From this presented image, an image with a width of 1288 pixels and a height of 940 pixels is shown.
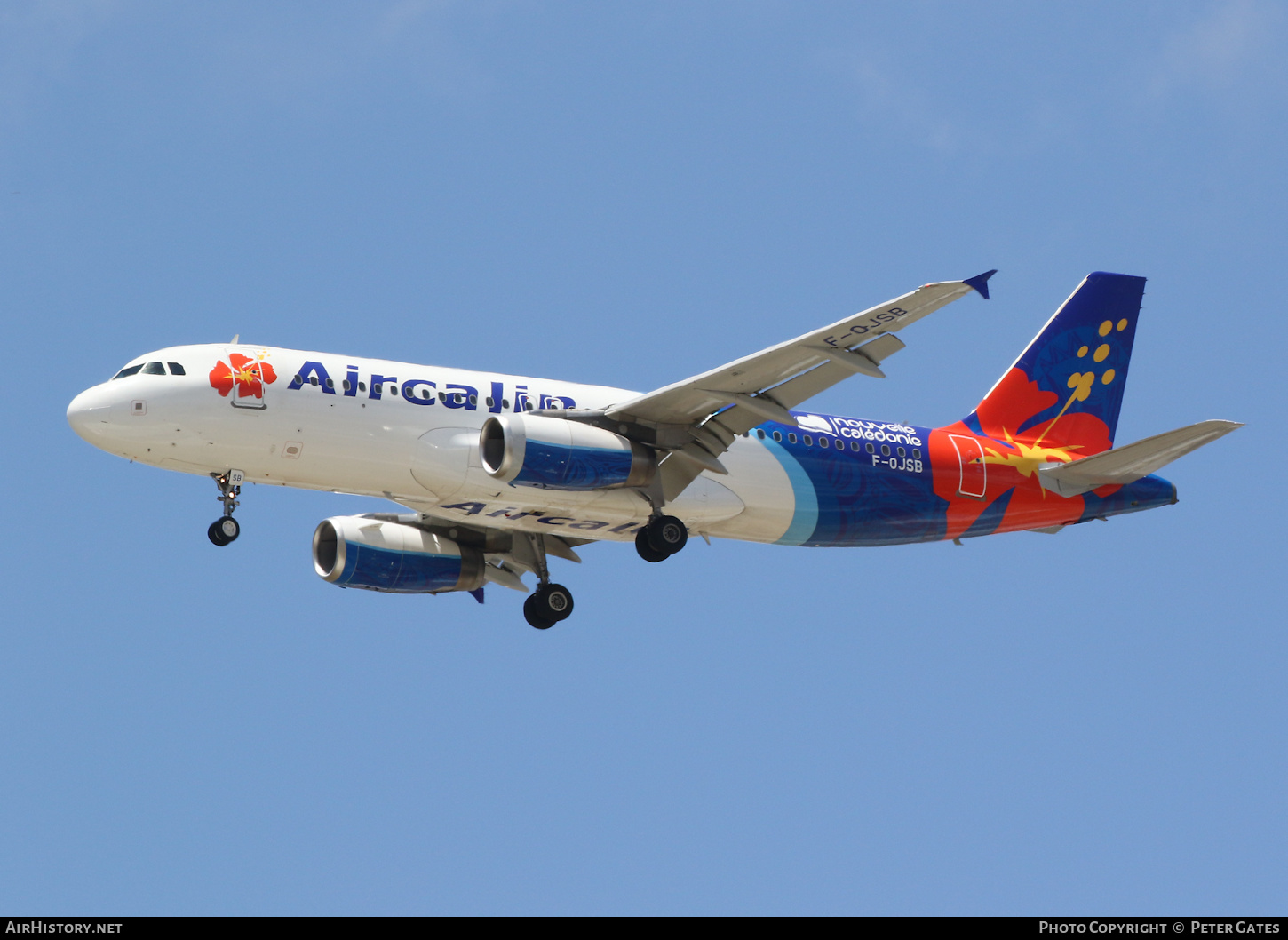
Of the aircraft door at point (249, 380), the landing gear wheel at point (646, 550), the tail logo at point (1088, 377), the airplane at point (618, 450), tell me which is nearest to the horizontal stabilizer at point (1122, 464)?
the airplane at point (618, 450)

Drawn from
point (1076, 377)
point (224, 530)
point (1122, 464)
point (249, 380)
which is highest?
point (1076, 377)

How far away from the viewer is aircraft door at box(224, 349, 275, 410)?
30500mm

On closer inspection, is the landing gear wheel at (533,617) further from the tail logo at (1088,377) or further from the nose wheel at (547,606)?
the tail logo at (1088,377)

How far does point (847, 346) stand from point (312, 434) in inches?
397

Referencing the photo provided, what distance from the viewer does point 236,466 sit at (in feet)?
101

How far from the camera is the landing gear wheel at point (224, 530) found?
30.7m

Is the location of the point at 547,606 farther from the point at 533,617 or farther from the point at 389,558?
the point at 389,558

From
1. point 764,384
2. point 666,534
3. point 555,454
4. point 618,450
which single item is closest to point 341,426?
point 555,454

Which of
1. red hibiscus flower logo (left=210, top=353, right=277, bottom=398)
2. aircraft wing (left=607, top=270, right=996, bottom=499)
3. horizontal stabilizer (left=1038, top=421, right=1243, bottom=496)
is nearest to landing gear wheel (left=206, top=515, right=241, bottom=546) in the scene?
red hibiscus flower logo (left=210, top=353, right=277, bottom=398)

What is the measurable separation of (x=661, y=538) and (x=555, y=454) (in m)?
3.21

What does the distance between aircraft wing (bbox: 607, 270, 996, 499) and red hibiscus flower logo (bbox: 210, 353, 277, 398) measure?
22.1ft

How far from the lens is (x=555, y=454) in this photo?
31.2m

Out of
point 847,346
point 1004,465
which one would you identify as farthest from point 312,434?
point 1004,465

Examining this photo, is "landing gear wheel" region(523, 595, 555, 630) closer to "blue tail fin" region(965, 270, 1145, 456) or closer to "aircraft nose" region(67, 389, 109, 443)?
"aircraft nose" region(67, 389, 109, 443)
